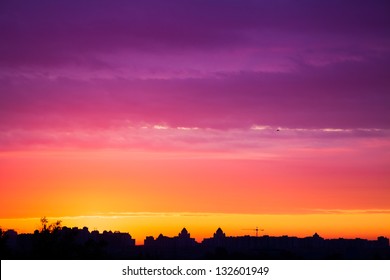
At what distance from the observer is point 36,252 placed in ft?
162

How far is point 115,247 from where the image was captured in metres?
57.0

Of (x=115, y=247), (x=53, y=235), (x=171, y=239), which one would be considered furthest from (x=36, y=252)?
(x=171, y=239)

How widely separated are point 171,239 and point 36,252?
1428cm

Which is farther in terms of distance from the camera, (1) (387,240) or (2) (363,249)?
(1) (387,240)

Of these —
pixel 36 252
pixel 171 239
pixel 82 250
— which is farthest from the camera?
pixel 171 239
